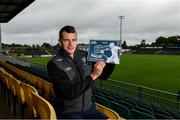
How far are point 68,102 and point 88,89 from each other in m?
0.20

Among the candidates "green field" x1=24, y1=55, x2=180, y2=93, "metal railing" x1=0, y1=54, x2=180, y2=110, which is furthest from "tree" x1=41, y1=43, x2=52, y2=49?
"metal railing" x1=0, y1=54, x2=180, y2=110

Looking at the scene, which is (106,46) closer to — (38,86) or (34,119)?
(34,119)

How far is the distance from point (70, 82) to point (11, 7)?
12830mm

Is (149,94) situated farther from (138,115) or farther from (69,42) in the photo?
(69,42)

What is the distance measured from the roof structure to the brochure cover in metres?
10.3

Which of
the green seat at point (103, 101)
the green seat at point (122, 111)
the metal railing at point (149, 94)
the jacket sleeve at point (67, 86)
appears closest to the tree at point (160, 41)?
the metal railing at point (149, 94)

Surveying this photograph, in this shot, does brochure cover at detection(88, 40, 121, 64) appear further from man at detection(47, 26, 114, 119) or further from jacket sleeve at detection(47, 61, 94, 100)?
jacket sleeve at detection(47, 61, 94, 100)

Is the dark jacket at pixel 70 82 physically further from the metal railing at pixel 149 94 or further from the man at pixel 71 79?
the metal railing at pixel 149 94

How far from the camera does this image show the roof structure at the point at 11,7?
13.8m

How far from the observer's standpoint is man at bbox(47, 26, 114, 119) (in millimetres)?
3031

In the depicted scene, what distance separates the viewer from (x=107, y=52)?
3281mm

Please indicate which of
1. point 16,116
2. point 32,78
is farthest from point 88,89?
point 32,78

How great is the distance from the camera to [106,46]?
3299mm

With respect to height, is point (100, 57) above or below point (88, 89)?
above
